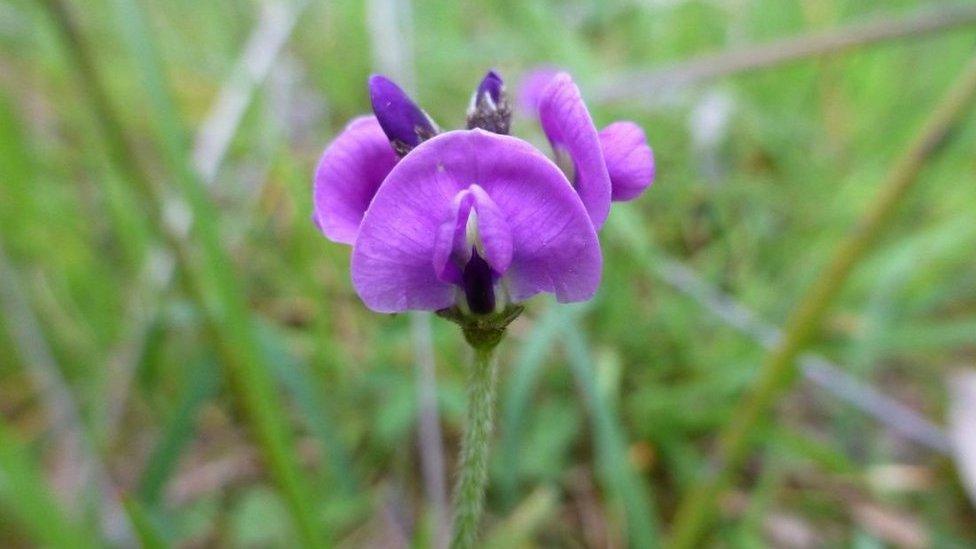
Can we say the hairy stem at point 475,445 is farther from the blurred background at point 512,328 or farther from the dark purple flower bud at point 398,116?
the blurred background at point 512,328

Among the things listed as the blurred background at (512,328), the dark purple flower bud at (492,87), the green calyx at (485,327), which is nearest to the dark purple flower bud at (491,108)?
the dark purple flower bud at (492,87)

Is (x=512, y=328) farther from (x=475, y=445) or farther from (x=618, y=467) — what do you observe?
(x=475, y=445)

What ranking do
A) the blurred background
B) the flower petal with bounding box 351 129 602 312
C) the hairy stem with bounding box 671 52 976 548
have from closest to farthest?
the flower petal with bounding box 351 129 602 312 → the hairy stem with bounding box 671 52 976 548 → the blurred background

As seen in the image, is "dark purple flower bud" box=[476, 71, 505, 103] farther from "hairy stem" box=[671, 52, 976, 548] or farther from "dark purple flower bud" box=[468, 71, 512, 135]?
"hairy stem" box=[671, 52, 976, 548]

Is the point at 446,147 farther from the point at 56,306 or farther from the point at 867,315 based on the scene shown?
the point at 56,306

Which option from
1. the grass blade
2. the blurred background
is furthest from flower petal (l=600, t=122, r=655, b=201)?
the grass blade

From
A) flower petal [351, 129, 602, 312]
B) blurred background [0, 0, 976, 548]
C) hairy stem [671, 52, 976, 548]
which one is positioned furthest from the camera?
blurred background [0, 0, 976, 548]

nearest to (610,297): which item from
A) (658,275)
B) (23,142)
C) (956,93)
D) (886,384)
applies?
(658,275)
